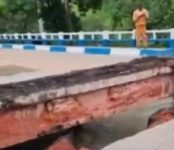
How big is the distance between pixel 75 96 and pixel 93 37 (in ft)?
43.4

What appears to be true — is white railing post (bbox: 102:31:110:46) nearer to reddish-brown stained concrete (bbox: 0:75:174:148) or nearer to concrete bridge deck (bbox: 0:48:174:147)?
concrete bridge deck (bbox: 0:48:174:147)

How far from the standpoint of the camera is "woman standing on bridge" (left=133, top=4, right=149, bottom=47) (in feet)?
46.9

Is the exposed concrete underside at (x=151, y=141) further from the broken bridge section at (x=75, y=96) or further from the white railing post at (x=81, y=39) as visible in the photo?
the white railing post at (x=81, y=39)

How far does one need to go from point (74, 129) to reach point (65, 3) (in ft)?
66.7

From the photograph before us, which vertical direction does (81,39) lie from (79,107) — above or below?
below

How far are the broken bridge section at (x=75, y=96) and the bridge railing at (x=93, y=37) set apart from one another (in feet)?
22.1

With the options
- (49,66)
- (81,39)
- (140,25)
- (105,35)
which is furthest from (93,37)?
(49,66)

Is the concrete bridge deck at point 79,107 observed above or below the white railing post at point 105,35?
above

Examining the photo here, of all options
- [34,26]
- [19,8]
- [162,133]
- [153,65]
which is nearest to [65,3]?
[19,8]

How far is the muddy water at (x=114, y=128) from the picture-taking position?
6.90 metres

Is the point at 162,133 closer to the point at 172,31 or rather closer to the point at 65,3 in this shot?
the point at 172,31

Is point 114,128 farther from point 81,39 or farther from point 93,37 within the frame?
point 81,39

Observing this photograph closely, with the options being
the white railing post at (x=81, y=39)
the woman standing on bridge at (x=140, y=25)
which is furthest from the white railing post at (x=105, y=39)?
the woman standing on bridge at (x=140, y=25)

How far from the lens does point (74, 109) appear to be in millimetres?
6066
